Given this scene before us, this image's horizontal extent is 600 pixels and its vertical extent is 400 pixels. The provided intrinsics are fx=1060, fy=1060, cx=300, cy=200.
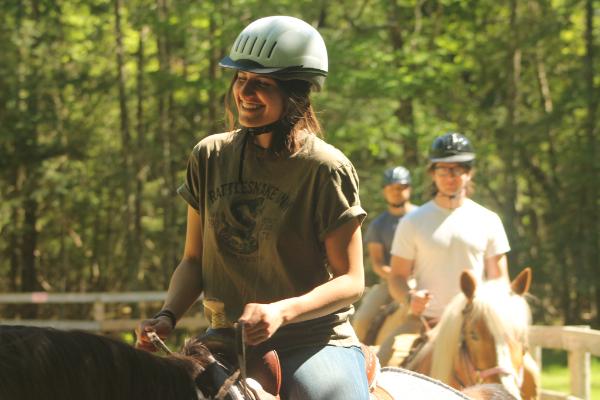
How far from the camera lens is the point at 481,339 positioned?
624 centimetres

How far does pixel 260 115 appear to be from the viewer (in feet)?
10.4

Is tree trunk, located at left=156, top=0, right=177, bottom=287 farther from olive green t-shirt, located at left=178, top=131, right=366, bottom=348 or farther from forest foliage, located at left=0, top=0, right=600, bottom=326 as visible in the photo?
olive green t-shirt, located at left=178, top=131, right=366, bottom=348

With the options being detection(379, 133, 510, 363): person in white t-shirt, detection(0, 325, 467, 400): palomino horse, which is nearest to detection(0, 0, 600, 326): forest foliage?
detection(379, 133, 510, 363): person in white t-shirt

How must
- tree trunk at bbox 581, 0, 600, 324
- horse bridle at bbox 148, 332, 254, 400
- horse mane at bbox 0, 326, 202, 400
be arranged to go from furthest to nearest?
tree trunk at bbox 581, 0, 600, 324
horse bridle at bbox 148, 332, 254, 400
horse mane at bbox 0, 326, 202, 400

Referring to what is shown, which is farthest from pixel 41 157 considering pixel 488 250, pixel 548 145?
pixel 488 250

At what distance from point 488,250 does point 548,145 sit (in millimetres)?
15461

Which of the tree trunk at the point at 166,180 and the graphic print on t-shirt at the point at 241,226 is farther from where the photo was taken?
the tree trunk at the point at 166,180

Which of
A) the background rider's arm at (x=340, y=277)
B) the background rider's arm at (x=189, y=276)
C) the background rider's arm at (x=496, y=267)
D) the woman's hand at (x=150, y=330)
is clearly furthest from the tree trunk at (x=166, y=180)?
the background rider's arm at (x=340, y=277)

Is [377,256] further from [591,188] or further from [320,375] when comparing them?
[591,188]

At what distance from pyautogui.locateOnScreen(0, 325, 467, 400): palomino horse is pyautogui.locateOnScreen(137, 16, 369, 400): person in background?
35 cm

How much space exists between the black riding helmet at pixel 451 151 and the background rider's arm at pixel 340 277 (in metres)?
4.54

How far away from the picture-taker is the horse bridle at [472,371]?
6062 mm

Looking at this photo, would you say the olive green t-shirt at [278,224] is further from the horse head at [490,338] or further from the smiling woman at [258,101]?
the horse head at [490,338]

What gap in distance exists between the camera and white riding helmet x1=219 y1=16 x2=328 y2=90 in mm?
3160
